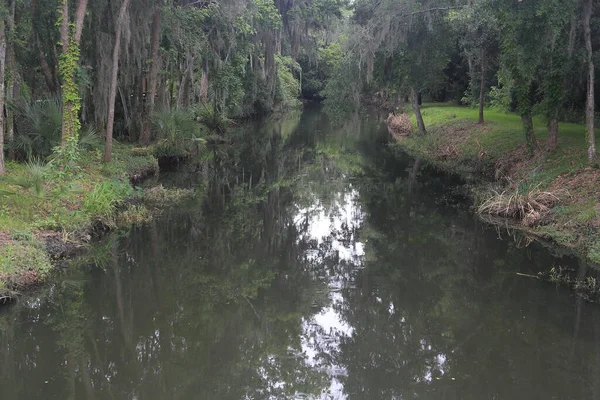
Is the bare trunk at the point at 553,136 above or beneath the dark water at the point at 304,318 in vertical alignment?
above

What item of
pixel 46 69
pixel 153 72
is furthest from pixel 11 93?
pixel 153 72

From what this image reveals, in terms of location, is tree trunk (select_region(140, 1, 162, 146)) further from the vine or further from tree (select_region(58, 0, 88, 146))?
the vine

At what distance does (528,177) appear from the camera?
14.1 metres

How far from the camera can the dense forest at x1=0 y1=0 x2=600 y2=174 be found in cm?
1291

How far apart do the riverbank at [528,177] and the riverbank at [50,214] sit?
30.4 ft

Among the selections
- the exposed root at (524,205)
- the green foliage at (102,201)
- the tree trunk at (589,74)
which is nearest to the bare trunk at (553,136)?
the tree trunk at (589,74)

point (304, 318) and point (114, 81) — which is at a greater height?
point (114, 81)

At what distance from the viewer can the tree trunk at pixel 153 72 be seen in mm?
18789

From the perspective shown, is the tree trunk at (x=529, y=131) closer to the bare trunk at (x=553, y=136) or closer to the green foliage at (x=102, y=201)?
the bare trunk at (x=553, y=136)

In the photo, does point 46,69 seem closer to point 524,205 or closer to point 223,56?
point 223,56

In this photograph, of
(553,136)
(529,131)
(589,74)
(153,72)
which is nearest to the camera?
(589,74)

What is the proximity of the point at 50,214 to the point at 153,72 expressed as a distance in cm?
1071

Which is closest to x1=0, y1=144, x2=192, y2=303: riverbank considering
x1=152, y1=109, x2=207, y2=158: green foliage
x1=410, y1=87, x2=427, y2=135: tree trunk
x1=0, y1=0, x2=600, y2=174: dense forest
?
x1=0, y1=0, x2=600, y2=174: dense forest

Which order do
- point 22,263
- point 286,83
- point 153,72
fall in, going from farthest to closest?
1. point 286,83
2. point 153,72
3. point 22,263
